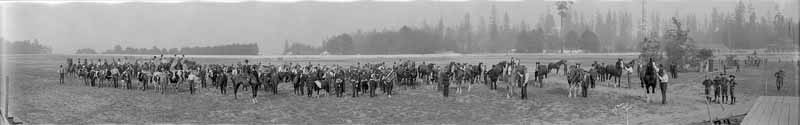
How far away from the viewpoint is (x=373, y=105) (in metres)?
15.4

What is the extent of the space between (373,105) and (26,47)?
9864 mm

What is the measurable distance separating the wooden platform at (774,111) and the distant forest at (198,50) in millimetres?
13943

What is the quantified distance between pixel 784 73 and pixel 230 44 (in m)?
15.9

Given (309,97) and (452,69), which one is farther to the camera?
(452,69)

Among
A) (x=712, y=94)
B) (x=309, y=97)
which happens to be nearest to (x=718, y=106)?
(x=712, y=94)

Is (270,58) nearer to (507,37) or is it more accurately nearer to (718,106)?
(507,37)

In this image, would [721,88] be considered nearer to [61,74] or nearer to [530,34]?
[530,34]

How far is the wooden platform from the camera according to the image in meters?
11.9

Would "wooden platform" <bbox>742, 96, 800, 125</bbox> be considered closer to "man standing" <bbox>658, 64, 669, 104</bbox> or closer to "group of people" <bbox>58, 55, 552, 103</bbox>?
"man standing" <bbox>658, 64, 669, 104</bbox>

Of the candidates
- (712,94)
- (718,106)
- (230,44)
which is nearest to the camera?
(718,106)

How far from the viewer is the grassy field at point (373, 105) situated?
46.4ft

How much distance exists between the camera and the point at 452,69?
699 inches

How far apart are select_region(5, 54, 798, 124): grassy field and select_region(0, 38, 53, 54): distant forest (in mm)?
226

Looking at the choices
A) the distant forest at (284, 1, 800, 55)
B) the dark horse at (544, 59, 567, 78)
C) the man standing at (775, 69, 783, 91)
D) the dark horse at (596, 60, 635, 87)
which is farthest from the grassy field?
the dark horse at (544, 59, 567, 78)
